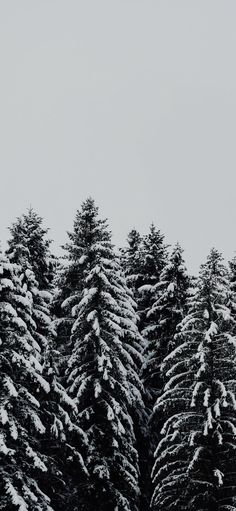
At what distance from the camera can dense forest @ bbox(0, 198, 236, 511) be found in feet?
66.9

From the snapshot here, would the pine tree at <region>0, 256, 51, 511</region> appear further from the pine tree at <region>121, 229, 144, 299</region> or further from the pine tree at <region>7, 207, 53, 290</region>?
the pine tree at <region>121, 229, 144, 299</region>

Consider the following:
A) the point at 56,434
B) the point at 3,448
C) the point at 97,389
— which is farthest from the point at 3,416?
the point at 97,389

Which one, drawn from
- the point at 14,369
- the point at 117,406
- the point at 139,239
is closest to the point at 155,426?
the point at 117,406

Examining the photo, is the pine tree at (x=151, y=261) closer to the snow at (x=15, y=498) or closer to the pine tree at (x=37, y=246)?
the pine tree at (x=37, y=246)

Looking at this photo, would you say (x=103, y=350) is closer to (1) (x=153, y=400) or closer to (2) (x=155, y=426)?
(2) (x=155, y=426)

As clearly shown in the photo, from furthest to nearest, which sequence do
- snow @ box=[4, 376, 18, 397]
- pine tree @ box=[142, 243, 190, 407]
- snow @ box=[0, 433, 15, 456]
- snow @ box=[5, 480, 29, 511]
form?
pine tree @ box=[142, 243, 190, 407]
snow @ box=[4, 376, 18, 397]
snow @ box=[0, 433, 15, 456]
snow @ box=[5, 480, 29, 511]

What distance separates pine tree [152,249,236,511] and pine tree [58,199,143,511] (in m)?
1.80

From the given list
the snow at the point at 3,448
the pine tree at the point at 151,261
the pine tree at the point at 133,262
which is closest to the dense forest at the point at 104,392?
the snow at the point at 3,448

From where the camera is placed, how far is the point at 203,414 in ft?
76.2

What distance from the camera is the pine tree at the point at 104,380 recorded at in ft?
78.9

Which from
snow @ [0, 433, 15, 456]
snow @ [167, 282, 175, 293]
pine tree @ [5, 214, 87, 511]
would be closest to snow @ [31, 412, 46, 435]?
pine tree @ [5, 214, 87, 511]

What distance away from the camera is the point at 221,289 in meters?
25.2

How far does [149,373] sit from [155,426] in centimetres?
383

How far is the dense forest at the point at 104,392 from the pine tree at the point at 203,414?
0.06m
